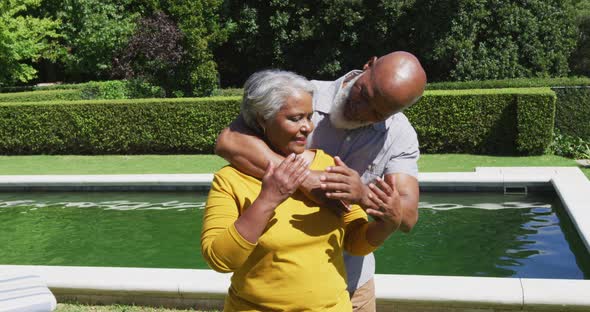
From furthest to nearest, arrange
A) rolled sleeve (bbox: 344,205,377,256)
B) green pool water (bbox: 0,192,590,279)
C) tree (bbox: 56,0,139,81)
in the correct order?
tree (bbox: 56,0,139,81) < green pool water (bbox: 0,192,590,279) < rolled sleeve (bbox: 344,205,377,256)

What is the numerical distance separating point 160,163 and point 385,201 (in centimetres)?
1058

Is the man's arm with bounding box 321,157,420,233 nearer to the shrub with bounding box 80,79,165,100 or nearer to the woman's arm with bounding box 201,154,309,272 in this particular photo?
the woman's arm with bounding box 201,154,309,272

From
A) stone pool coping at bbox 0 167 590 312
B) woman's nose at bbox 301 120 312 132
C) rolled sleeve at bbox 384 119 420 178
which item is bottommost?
stone pool coping at bbox 0 167 590 312

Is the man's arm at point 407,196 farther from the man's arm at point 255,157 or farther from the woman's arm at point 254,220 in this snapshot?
the woman's arm at point 254,220

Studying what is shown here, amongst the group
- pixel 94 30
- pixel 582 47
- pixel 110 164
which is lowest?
pixel 582 47

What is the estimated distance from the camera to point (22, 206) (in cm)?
920

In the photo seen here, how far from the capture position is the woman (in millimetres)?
1770

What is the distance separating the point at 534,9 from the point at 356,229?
23.2 metres

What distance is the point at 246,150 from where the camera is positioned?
74.2 inches

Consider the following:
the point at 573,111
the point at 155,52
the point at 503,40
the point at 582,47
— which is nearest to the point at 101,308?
the point at 573,111

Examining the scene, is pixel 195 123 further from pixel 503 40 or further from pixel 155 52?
pixel 503 40

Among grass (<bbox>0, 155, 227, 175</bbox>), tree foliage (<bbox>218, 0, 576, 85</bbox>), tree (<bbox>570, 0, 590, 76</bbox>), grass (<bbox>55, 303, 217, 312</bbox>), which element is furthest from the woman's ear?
tree (<bbox>570, 0, 590, 76</bbox>)

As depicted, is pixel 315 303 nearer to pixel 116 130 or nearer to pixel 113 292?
pixel 113 292

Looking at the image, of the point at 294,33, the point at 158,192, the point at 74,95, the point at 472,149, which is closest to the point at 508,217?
the point at 472,149
